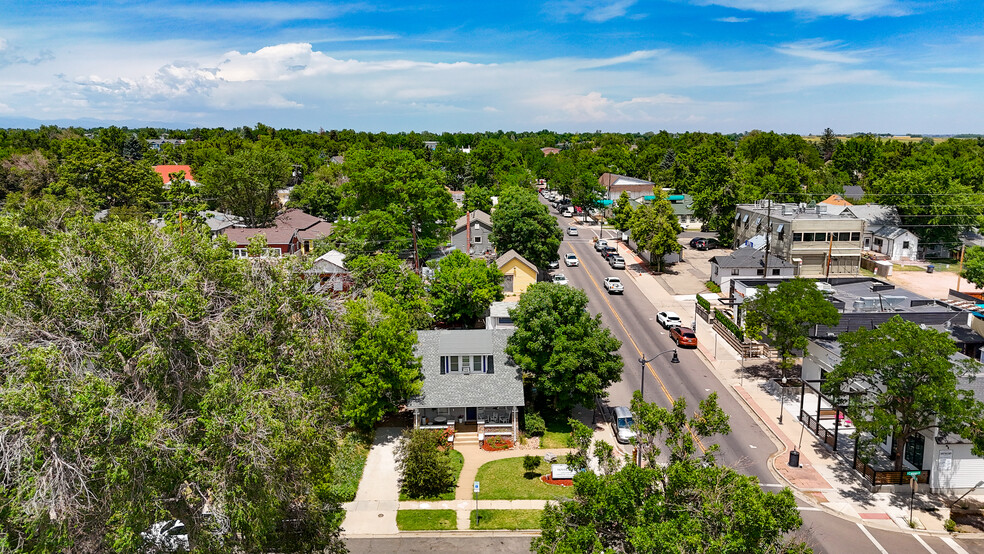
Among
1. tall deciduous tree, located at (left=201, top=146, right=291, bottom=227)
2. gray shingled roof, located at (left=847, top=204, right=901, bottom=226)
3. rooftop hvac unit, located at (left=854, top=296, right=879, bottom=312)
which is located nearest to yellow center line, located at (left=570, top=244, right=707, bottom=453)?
rooftop hvac unit, located at (left=854, top=296, right=879, bottom=312)

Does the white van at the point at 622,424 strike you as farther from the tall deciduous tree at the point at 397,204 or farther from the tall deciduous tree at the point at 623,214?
the tall deciduous tree at the point at 623,214

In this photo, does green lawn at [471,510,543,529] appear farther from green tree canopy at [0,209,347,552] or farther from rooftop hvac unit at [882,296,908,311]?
rooftop hvac unit at [882,296,908,311]

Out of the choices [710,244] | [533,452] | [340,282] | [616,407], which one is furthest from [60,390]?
[710,244]

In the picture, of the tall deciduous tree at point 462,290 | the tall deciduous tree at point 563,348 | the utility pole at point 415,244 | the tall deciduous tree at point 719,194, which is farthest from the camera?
the tall deciduous tree at point 719,194

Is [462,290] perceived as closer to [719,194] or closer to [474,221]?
[474,221]

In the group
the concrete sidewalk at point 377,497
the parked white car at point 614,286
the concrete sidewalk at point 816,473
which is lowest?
the concrete sidewalk at point 377,497

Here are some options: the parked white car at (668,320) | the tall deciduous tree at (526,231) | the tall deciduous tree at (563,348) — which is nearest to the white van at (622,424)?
the tall deciduous tree at (563,348)
